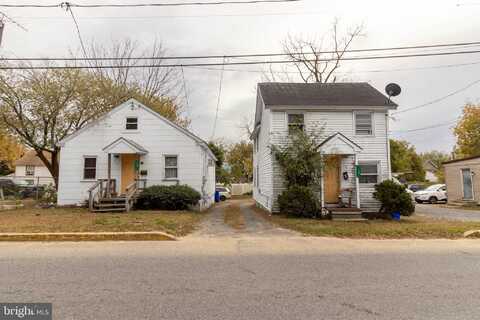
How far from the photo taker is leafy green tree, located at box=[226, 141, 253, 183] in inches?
1683

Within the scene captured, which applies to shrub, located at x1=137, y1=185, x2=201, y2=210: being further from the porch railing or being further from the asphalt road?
the asphalt road

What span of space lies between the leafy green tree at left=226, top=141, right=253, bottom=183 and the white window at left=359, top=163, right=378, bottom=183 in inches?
1117

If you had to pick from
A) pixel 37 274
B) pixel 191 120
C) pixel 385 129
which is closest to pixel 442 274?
pixel 37 274

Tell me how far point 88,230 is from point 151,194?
5639mm

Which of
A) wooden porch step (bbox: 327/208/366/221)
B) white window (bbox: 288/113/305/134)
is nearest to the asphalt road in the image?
wooden porch step (bbox: 327/208/366/221)

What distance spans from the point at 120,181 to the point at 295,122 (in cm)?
1018

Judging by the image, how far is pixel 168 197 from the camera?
14438 millimetres

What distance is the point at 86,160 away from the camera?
16156 millimetres

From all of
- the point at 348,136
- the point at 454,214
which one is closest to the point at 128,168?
the point at 348,136

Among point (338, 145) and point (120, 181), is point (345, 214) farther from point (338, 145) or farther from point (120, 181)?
point (120, 181)

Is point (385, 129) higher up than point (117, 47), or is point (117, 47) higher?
point (117, 47)

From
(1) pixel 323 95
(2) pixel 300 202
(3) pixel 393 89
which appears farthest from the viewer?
(1) pixel 323 95

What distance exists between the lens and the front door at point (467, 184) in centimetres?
1983

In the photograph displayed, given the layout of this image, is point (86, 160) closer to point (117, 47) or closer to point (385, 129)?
point (117, 47)
